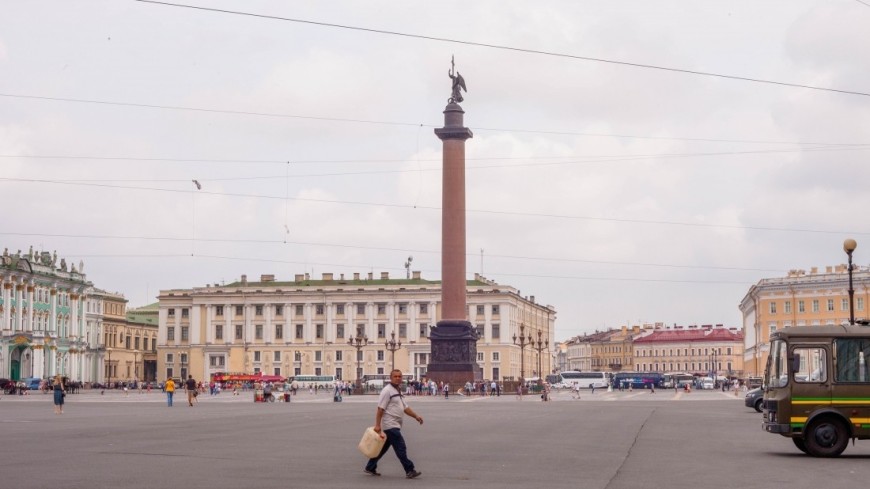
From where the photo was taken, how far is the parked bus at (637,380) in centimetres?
13125

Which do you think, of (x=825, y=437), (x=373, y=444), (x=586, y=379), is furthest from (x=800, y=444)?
(x=586, y=379)

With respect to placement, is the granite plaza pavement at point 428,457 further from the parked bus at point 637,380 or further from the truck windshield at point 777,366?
the parked bus at point 637,380

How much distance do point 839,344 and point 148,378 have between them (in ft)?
514

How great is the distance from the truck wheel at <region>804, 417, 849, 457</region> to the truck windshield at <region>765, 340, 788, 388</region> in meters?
0.95

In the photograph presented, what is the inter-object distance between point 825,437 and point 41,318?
117 metres

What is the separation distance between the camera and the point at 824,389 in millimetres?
21391

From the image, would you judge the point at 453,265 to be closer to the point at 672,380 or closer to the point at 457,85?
the point at 457,85

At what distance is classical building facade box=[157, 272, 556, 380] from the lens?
496 ft

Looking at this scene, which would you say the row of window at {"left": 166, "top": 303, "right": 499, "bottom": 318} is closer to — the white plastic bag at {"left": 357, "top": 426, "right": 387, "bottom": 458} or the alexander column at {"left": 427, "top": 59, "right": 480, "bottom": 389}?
the alexander column at {"left": 427, "top": 59, "right": 480, "bottom": 389}

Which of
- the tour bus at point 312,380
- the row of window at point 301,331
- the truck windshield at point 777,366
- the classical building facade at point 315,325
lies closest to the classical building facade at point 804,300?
the classical building facade at point 315,325

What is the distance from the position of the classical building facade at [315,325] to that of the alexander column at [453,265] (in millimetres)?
70303

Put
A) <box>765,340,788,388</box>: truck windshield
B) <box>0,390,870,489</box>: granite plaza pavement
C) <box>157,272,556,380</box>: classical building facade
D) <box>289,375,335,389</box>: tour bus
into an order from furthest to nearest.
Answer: <box>157,272,556,380</box>: classical building facade, <box>289,375,335,389</box>: tour bus, <box>765,340,788,388</box>: truck windshield, <box>0,390,870,489</box>: granite plaza pavement

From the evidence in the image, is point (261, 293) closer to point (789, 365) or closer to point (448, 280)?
point (448, 280)

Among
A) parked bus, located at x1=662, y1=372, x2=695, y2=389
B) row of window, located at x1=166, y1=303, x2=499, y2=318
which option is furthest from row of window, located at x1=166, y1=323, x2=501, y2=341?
parked bus, located at x1=662, y1=372, x2=695, y2=389
